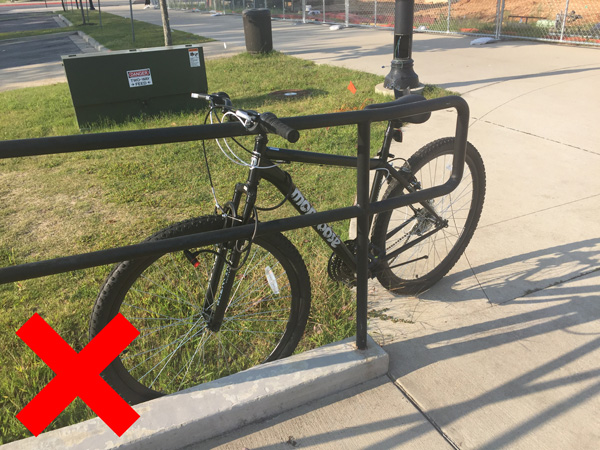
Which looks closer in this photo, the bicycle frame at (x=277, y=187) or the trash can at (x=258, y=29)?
the bicycle frame at (x=277, y=187)

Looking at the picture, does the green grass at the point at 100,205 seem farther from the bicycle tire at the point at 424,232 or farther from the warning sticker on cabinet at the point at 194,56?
the warning sticker on cabinet at the point at 194,56

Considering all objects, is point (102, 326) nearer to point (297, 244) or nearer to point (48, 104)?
point (297, 244)

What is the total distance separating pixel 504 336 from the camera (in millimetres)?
2637

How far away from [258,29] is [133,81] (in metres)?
5.02

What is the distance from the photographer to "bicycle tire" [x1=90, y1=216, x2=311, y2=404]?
2.04m

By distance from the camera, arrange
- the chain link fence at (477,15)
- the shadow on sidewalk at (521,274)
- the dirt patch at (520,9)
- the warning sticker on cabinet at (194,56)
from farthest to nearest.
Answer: the dirt patch at (520,9), the chain link fence at (477,15), the warning sticker on cabinet at (194,56), the shadow on sidewalk at (521,274)

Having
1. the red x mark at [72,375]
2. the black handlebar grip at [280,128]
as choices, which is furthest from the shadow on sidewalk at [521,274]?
the red x mark at [72,375]

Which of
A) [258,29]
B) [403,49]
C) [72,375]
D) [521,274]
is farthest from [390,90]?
[72,375]

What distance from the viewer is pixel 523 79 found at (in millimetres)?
7805

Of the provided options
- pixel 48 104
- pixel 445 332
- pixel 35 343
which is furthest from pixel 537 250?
pixel 48 104

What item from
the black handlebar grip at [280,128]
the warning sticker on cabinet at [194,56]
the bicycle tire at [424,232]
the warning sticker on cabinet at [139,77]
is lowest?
the bicycle tire at [424,232]

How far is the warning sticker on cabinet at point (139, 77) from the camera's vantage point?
704cm

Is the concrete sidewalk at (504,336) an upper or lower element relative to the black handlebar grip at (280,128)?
lower

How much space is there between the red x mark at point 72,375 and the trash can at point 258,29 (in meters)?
10.5
